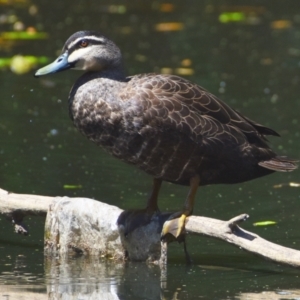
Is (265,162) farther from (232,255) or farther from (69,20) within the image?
(69,20)

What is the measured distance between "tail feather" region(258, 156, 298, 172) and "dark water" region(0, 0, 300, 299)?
0.59 metres

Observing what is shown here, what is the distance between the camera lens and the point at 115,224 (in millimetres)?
7012

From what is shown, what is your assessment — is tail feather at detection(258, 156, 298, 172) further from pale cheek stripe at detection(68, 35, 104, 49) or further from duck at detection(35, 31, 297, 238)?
pale cheek stripe at detection(68, 35, 104, 49)

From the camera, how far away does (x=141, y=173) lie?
917 cm

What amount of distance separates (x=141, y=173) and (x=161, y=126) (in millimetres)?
2533

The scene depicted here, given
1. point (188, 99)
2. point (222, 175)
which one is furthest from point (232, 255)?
point (188, 99)

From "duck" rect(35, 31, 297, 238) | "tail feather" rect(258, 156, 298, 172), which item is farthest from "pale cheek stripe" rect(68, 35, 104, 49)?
"tail feather" rect(258, 156, 298, 172)

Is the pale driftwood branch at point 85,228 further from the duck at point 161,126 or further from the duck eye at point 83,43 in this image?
the duck eye at point 83,43

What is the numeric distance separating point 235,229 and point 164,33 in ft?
28.3

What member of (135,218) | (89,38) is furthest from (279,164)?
(89,38)

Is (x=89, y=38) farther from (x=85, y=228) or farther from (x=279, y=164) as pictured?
(x=279, y=164)

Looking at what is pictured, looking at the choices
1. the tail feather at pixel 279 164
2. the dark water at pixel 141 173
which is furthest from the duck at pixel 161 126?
the dark water at pixel 141 173

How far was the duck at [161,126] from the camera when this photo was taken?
6.65 metres

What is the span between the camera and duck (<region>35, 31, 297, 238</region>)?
6.65 metres
